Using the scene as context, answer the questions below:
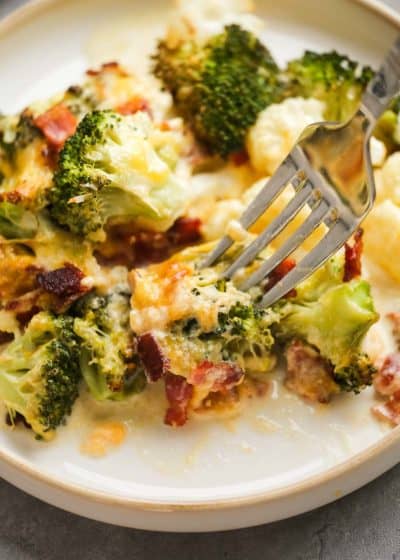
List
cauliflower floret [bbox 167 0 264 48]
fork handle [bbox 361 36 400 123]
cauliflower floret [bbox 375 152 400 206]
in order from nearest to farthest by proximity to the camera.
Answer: fork handle [bbox 361 36 400 123] → cauliflower floret [bbox 375 152 400 206] → cauliflower floret [bbox 167 0 264 48]

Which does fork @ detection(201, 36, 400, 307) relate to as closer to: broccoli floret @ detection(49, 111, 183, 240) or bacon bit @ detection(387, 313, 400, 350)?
broccoli floret @ detection(49, 111, 183, 240)

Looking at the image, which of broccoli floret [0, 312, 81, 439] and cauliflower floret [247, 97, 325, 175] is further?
cauliflower floret [247, 97, 325, 175]

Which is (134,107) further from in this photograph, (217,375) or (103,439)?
(103,439)

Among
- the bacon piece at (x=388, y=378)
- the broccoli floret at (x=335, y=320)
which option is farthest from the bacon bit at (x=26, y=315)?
the bacon piece at (x=388, y=378)

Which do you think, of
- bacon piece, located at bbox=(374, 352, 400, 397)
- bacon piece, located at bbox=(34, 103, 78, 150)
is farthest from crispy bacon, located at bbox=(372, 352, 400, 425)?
bacon piece, located at bbox=(34, 103, 78, 150)

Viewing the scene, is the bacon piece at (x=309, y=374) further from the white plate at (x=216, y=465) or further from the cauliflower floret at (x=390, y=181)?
the cauliflower floret at (x=390, y=181)

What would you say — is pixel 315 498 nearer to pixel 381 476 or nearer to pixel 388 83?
pixel 381 476

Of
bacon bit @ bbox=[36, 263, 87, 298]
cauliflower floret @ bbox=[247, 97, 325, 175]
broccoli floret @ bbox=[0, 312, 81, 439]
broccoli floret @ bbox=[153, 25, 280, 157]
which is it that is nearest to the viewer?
broccoli floret @ bbox=[0, 312, 81, 439]

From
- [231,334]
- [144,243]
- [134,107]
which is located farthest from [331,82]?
[231,334]
